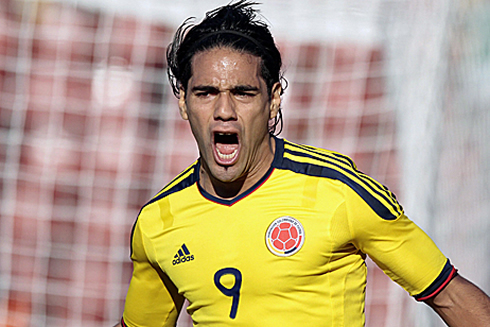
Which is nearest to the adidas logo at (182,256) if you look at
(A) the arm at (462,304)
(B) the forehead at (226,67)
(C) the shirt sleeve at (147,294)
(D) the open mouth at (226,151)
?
(C) the shirt sleeve at (147,294)

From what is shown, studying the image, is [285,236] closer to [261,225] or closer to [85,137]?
[261,225]

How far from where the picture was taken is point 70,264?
3.95 m

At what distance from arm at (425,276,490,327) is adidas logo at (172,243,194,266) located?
82 centimetres

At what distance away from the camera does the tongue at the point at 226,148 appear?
1893 mm

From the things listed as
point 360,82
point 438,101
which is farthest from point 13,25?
point 438,101

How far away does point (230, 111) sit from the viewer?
1813 mm

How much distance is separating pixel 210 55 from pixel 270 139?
0.38m

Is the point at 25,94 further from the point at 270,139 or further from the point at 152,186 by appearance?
the point at 270,139

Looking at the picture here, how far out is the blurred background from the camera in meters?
3.82

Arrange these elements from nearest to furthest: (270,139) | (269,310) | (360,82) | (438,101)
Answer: (269,310) < (270,139) < (438,101) < (360,82)

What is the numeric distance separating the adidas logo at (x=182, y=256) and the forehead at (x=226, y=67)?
0.59 m

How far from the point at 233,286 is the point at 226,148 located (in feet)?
1.56

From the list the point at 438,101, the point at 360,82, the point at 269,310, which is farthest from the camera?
the point at 360,82

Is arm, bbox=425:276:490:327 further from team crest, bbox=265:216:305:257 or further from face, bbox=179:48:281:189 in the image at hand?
face, bbox=179:48:281:189
